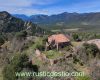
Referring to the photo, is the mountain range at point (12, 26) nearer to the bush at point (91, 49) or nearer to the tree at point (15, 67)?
the bush at point (91, 49)

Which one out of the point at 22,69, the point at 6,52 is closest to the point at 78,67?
the point at 22,69

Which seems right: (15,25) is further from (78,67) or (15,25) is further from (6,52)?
(78,67)

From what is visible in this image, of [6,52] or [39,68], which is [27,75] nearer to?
[39,68]

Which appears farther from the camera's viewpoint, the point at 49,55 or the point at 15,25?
the point at 15,25

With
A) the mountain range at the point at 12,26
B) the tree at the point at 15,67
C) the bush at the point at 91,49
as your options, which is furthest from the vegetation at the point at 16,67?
the mountain range at the point at 12,26

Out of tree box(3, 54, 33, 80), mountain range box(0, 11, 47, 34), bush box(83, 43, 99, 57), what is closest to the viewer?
tree box(3, 54, 33, 80)

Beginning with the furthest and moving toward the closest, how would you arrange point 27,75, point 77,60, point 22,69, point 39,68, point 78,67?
point 77,60 < point 78,67 < point 39,68 < point 22,69 < point 27,75

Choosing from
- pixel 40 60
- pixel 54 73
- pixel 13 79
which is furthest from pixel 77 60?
pixel 13 79

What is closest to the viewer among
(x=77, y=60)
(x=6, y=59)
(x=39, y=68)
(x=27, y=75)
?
(x=27, y=75)

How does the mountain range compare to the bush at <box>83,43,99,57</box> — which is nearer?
the bush at <box>83,43,99,57</box>

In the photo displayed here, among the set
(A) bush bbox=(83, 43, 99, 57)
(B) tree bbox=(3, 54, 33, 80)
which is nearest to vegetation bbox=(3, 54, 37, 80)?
(B) tree bbox=(3, 54, 33, 80)

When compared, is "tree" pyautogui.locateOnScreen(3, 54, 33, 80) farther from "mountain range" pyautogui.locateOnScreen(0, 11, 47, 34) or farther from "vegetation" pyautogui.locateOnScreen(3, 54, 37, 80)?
"mountain range" pyautogui.locateOnScreen(0, 11, 47, 34)
